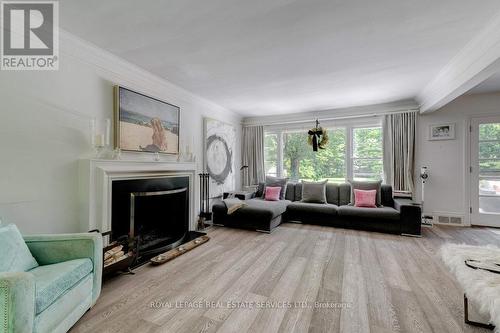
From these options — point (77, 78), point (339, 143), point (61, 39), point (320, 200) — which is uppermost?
point (61, 39)

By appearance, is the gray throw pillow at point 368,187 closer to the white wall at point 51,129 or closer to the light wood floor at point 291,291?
the light wood floor at point 291,291

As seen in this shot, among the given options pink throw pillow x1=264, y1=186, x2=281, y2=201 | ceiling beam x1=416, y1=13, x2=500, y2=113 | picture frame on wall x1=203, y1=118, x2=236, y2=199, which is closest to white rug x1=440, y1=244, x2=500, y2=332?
ceiling beam x1=416, y1=13, x2=500, y2=113

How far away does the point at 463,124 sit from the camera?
13.7 ft

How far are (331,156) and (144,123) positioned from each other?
419 centimetres

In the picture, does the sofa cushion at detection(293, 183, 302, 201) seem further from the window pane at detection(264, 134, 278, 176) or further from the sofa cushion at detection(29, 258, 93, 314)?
the sofa cushion at detection(29, 258, 93, 314)

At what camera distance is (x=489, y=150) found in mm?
4047

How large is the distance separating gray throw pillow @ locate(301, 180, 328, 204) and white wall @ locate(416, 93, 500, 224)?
1.94 meters

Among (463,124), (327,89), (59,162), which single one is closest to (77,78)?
(59,162)

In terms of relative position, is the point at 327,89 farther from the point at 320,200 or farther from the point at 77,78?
the point at 77,78

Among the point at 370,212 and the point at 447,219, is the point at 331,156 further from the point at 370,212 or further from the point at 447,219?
the point at 447,219

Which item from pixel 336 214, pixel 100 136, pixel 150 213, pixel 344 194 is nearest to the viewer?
pixel 100 136

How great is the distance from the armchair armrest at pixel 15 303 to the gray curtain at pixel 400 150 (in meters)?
5.49

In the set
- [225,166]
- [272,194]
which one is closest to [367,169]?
[272,194]

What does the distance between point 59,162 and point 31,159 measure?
22cm
